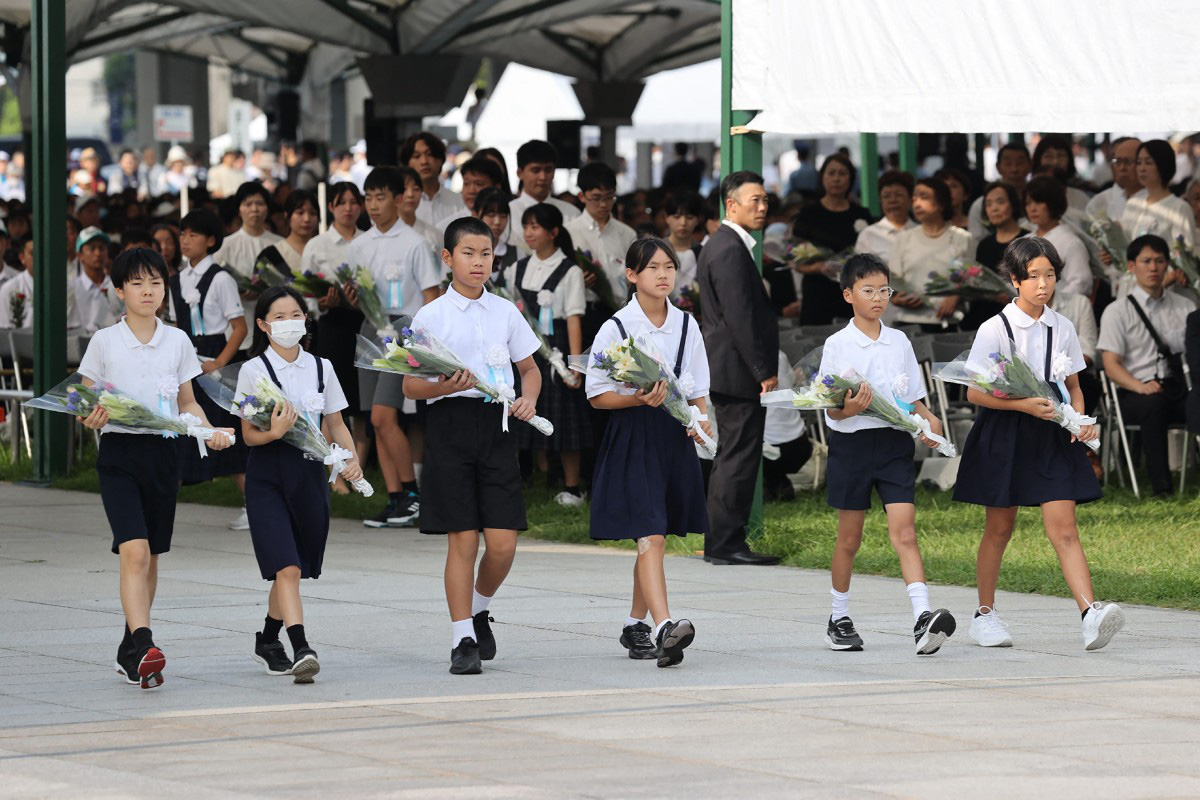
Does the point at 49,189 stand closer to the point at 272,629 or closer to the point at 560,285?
the point at 560,285

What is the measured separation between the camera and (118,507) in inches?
312

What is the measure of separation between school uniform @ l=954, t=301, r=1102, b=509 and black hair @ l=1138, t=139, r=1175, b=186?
5.51 m

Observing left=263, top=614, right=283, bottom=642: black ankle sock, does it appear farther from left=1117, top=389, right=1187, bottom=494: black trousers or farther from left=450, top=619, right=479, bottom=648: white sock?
left=1117, top=389, right=1187, bottom=494: black trousers

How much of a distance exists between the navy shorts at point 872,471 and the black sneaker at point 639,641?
3.11 feet

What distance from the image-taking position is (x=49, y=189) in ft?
50.3

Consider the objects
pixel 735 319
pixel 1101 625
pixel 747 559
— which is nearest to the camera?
pixel 1101 625

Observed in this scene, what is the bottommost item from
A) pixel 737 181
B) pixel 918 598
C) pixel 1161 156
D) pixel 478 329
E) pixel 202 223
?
pixel 918 598

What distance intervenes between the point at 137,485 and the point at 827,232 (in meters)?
8.23

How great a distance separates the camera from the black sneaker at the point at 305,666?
7.70 metres

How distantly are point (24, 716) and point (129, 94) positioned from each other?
245 ft

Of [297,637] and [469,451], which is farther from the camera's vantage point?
[469,451]

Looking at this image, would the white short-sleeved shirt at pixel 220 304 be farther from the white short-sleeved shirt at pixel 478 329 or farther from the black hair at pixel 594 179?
the white short-sleeved shirt at pixel 478 329

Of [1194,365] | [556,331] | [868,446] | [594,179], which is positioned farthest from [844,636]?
[594,179]

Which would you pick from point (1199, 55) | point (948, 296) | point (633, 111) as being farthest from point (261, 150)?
point (1199, 55)
